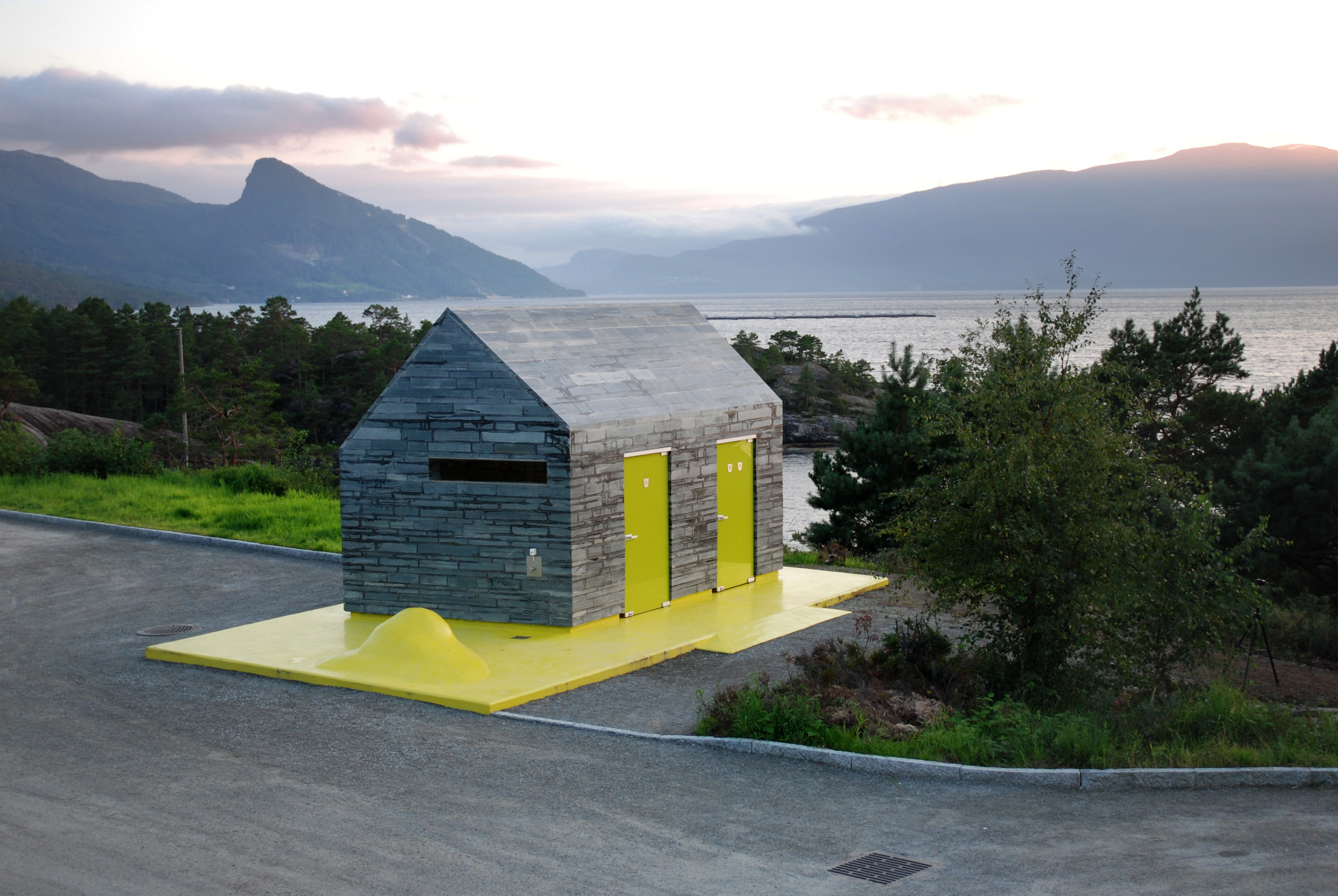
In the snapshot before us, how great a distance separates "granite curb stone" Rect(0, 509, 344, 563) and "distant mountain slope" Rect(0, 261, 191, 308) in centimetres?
11879

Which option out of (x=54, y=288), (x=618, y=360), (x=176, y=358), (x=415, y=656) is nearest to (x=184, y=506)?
(x=618, y=360)

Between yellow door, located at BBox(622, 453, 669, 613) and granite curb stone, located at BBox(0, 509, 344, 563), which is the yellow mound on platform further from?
granite curb stone, located at BBox(0, 509, 344, 563)

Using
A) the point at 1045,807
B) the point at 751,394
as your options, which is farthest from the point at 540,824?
the point at 751,394

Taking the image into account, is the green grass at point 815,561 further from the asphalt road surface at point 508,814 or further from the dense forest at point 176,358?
the dense forest at point 176,358

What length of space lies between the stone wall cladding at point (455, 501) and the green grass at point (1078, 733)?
3408 millimetres

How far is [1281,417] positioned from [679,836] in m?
23.9

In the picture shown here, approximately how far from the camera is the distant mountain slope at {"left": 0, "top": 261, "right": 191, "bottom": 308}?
14175cm

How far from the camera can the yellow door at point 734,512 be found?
14.1 metres

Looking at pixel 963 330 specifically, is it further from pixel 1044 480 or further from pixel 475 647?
pixel 1044 480

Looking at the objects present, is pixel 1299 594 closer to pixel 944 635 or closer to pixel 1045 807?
pixel 944 635

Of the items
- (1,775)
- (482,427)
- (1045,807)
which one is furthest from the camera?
(482,427)

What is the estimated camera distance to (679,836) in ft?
Answer: 22.4

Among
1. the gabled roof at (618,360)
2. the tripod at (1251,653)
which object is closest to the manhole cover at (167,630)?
the gabled roof at (618,360)

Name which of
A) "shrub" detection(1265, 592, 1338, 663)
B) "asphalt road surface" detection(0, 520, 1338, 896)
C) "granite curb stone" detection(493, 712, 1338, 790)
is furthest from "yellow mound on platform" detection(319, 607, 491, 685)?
"shrub" detection(1265, 592, 1338, 663)
